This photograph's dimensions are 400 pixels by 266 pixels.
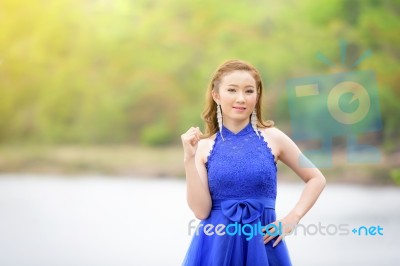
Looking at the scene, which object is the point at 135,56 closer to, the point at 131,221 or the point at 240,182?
the point at 131,221

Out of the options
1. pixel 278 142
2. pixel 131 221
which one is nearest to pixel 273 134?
pixel 278 142

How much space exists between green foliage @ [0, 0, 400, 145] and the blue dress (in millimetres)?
3329

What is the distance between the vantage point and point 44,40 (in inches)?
201

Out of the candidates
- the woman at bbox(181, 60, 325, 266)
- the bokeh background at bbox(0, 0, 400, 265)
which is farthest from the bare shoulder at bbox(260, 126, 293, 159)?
the bokeh background at bbox(0, 0, 400, 265)

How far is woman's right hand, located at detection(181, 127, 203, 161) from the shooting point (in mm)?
1293

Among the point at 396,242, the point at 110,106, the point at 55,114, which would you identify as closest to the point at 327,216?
the point at 396,242

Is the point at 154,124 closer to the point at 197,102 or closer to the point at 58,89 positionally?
the point at 197,102

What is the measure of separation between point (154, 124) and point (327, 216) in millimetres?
1713

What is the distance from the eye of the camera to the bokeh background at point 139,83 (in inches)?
178

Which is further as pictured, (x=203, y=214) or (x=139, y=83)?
(x=139, y=83)

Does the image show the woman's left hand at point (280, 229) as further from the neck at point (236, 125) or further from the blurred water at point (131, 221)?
the blurred water at point (131, 221)

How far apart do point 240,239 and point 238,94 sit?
30cm

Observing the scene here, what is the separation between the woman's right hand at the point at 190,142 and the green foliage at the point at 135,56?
134 inches

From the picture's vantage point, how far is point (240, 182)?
136 centimetres
